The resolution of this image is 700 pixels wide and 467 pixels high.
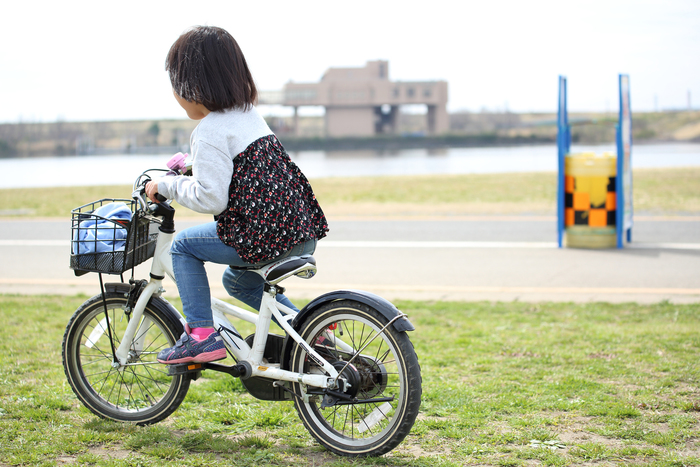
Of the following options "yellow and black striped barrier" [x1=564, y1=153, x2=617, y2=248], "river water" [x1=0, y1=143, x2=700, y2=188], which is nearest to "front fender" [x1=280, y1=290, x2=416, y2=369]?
"yellow and black striped barrier" [x1=564, y1=153, x2=617, y2=248]

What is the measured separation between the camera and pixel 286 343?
3.28 metres

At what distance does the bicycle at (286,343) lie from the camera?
3033 mm

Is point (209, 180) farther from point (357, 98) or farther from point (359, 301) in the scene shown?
point (357, 98)

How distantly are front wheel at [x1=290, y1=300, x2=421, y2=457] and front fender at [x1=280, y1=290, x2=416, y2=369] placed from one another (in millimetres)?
25

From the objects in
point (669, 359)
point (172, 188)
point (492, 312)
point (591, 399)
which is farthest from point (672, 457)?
point (492, 312)

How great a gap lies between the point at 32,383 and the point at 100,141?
102 meters

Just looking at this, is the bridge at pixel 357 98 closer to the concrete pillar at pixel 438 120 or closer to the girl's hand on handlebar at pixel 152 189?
the concrete pillar at pixel 438 120

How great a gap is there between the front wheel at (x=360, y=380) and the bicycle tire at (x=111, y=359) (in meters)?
0.77

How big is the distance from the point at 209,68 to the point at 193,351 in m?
1.33

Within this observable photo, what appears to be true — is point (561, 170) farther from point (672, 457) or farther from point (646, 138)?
point (646, 138)

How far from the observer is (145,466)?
120 inches

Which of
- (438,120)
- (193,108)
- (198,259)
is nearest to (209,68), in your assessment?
(193,108)

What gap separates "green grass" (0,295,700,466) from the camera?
314 cm

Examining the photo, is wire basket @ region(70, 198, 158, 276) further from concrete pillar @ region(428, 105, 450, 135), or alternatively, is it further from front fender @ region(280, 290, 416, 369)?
concrete pillar @ region(428, 105, 450, 135)
